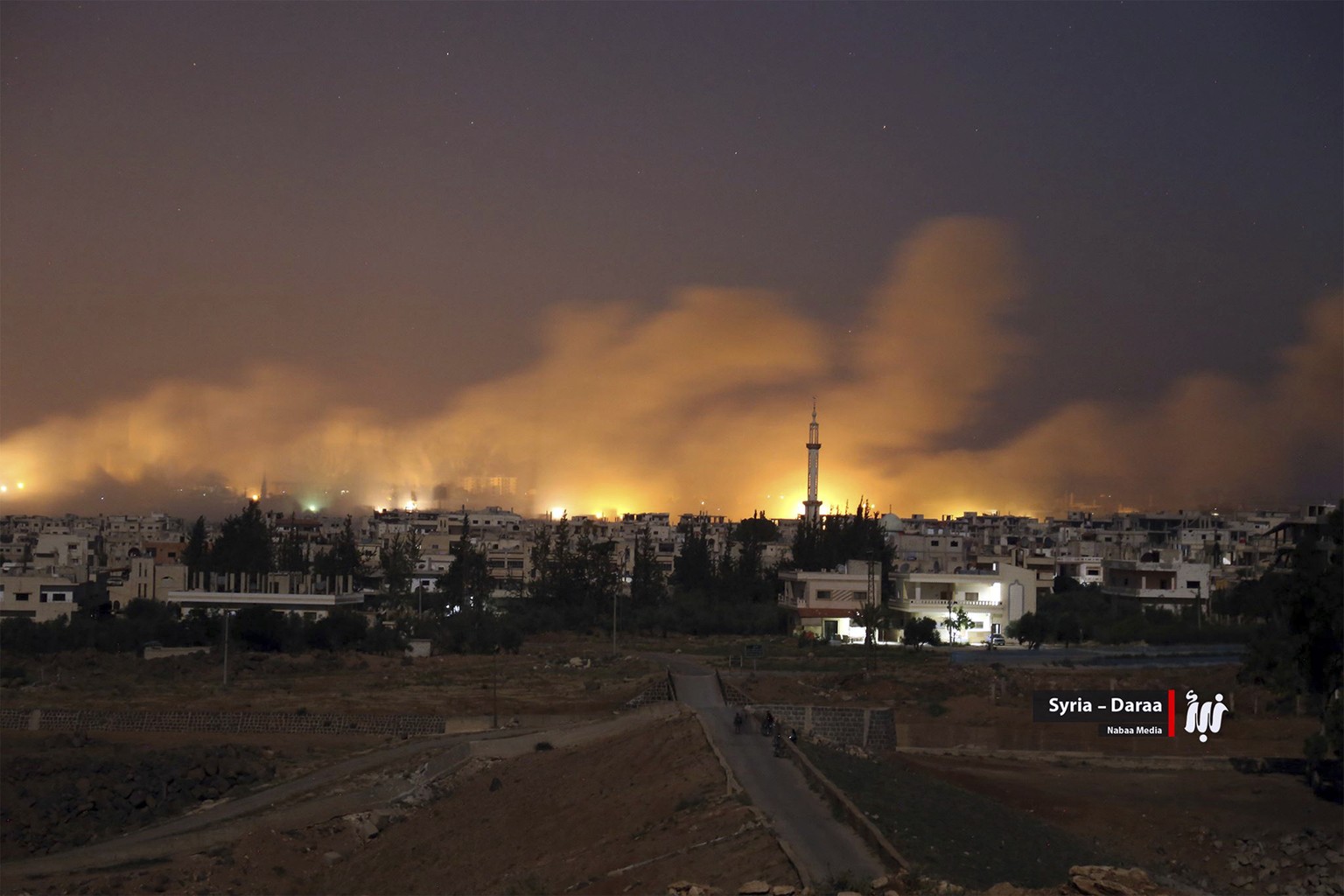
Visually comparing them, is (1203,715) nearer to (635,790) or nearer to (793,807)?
(635,790)

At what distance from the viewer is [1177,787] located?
93.8 ft

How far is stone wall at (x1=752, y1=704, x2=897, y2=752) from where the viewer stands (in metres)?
31.1

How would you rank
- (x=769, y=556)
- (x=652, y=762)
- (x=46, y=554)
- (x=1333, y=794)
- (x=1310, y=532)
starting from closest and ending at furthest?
(x=652, y=762) < (x=1333, y=794) < (x=1310, y=532) < (x=46, y=554) < (x=769, y=556)

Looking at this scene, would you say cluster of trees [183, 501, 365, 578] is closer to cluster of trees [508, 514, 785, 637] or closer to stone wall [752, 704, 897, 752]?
cluster of trees [508, 514, 785, 637]

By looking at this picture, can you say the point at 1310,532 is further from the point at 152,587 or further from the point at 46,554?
the point at 46,554

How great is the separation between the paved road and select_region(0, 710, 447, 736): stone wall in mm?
8976

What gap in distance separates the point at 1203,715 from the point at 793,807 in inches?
752

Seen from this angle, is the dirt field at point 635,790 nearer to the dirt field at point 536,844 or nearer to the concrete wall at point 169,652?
the dirt field at point 536,844

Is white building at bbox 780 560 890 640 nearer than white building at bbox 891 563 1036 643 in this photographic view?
No

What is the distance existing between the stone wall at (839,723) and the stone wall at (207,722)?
9.25 meters

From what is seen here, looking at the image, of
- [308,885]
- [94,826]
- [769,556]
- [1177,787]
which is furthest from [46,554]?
[1177,787]

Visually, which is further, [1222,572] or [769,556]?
[769,556]

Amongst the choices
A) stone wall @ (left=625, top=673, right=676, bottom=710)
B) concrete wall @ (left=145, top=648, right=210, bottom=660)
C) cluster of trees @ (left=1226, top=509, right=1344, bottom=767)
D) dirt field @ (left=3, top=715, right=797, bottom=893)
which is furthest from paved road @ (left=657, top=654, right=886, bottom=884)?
concrete wall @ (left=145, top=648, right=210, bottom=660)

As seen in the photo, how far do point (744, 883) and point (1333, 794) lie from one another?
17755 mm
